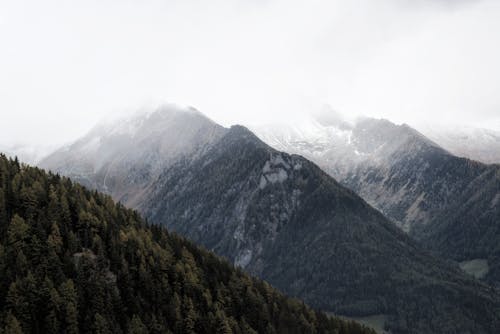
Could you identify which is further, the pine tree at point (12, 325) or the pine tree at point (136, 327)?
the pine tree at point (136, 327)

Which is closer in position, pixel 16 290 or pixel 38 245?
pixel 16 290

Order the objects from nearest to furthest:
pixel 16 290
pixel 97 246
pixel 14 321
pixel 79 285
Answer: pixel 14 321, pixel 16 290, pixel 79 285, pixel 97 246

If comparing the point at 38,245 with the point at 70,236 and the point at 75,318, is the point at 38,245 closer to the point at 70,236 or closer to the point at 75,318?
the point at 70,236

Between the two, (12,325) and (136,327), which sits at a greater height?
(136,327)

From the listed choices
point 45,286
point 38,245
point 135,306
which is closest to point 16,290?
point 45,286

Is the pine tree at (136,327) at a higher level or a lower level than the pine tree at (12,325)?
higher

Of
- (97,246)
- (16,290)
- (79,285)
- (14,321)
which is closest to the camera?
(14,321)

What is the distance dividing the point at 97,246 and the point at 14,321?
43.3 meters

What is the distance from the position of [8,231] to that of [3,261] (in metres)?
12.8

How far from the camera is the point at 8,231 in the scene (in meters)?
191

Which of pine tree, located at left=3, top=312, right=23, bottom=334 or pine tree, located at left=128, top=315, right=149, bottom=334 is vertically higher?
pine tree, located at left=128, top=315, right=149, bottom=334

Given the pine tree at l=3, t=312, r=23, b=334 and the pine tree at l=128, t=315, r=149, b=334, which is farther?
the pine tree at l=128, t=315, r=149, b=334

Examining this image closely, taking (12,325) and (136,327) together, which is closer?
(12,325)

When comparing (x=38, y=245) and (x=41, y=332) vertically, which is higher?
(x=38, y=245)
